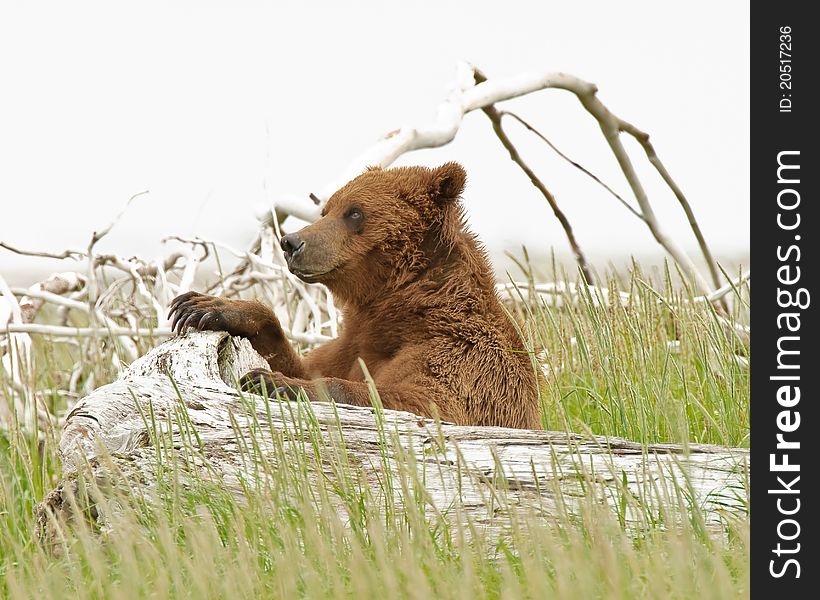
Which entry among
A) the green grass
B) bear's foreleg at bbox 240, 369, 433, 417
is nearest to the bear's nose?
bear's foreleg at bbox 240, 369, 433, 417

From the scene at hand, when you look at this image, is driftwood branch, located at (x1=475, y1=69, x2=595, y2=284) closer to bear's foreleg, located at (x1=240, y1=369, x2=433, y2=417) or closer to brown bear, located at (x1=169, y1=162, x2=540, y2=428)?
brown bear, located at (x1=169, y1=162, x2=540, y2=428)

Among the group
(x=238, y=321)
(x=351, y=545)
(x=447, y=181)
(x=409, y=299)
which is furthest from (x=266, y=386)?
(x=351, y=545)

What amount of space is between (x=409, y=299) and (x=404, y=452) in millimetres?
1184

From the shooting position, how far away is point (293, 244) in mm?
4094

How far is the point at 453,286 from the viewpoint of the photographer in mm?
4211

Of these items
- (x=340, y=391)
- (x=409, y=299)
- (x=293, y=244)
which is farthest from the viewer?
(x=409, y=299)

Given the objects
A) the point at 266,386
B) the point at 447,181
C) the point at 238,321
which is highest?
the point at 447,181

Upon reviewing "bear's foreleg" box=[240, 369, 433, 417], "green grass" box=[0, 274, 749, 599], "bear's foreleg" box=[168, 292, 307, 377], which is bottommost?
"green grass" box=[0, 274, 749, 599]

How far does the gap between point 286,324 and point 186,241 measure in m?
0.80

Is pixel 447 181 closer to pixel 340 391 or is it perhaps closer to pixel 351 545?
pixel 340 391

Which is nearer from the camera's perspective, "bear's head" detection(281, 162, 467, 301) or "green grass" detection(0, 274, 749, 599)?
"green grass" detection(0, 274, 749, 599)

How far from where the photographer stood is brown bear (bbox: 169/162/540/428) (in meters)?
4.07

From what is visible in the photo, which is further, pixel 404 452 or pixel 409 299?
pixel 409 299
